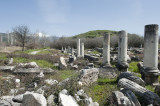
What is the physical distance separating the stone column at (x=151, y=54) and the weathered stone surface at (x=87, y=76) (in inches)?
105

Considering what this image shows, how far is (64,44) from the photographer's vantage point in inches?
1961

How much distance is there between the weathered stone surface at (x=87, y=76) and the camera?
6.77 m

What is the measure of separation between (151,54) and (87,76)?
3527 millimetres

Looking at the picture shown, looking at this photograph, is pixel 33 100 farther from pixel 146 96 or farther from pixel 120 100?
pixel 146 96

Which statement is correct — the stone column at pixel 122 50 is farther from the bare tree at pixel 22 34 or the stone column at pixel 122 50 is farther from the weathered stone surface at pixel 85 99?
the bare tree at pixel 22 34

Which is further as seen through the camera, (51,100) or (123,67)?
(123,67)

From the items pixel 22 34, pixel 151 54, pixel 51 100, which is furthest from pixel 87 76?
pixel 22 34

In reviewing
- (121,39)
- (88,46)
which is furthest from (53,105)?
(88,46)

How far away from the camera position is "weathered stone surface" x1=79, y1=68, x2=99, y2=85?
22.2ft

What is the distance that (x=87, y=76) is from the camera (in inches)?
275

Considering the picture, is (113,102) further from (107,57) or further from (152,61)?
(107,57)

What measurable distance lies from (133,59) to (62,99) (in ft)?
43.8

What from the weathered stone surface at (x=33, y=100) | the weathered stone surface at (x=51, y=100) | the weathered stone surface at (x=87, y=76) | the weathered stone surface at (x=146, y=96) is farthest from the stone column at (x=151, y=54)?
the weathered stone surface at (x=33, y=100)

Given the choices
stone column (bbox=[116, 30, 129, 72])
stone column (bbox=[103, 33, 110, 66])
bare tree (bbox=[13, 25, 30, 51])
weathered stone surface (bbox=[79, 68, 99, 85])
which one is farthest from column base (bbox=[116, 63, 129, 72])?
bare tree (bbox=[13, 25, 30, 51])
